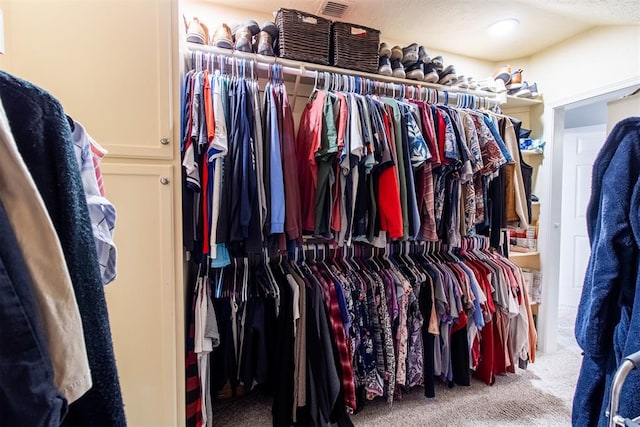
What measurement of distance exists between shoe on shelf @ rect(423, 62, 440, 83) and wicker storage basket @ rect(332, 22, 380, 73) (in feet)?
1.21

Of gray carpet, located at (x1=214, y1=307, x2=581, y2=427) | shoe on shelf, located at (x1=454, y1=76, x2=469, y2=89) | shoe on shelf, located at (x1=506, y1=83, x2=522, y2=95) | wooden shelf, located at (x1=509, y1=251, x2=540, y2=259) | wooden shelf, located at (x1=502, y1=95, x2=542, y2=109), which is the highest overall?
shoe on shelf, located at (x1=506, y1=83, x2=522, y2=95)

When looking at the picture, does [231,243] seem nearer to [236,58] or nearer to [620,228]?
[236,58]

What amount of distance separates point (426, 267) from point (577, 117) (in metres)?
2.76

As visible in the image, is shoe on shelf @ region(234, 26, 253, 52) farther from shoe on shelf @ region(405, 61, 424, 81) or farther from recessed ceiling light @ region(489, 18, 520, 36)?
recessed ceiling light @ region(489, 18, 520, 36)

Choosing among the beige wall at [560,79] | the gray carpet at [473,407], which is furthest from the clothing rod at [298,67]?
the gray carpet at [473,407]

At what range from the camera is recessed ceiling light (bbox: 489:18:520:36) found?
1824 mm

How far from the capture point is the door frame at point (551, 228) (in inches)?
84.8

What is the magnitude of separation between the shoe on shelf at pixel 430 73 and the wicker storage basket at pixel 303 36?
655 mm

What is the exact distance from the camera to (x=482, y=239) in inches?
83.5

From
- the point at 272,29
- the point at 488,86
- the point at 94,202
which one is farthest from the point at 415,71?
the point at 94,202

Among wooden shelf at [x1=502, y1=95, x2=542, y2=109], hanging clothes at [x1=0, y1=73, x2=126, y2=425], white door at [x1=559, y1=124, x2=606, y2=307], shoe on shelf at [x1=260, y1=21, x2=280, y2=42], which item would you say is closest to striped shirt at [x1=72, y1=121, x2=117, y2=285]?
hanging clothes at [x1=0, y1=73, x2=126, y2=425]

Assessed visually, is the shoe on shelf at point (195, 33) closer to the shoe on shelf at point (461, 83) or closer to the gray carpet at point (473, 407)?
the shoe on shelf at point (461, 83)

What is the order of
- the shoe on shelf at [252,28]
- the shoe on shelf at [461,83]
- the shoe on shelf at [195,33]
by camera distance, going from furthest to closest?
1. the shoe on shelf at [461,83]
2. the shoe on shelf at [252,28]
3. the shoe on shelf at [195,33]

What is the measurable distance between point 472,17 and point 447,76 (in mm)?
381
